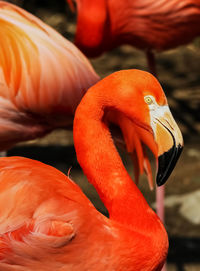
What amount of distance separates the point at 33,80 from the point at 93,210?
871 mm

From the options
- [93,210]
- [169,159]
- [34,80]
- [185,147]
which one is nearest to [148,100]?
[169,159]

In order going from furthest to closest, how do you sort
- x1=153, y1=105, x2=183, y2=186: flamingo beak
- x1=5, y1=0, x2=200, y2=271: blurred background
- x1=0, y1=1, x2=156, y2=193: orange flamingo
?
x1=5, y1=0, x2=200, y2=271: blurred background < x1=0, y1=1, x2=156, y2=193: orange flamingo < x1=153, y1=105, x2=183, y2=186: flamingo beak

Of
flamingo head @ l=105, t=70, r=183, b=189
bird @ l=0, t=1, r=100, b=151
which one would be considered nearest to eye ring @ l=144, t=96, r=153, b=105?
flamingo head @ l=105, t=70, r=183, b=189

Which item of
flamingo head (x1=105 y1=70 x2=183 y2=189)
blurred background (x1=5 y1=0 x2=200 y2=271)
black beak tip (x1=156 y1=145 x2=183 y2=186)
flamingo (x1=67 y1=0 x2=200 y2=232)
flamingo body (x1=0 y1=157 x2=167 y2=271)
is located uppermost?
flamingo head (x1=105 y1=70 x2=183 y2=189)

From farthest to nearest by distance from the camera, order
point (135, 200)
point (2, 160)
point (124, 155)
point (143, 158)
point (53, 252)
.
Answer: point (124, 155), point (143, 158), point (2, 160), point (135, 200), point (53, 252)

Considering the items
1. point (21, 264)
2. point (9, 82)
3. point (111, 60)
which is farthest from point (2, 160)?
point (111, 60)

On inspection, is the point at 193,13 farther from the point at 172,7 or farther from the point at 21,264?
the point at 21,264

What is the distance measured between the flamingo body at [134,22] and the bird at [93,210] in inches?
55.0

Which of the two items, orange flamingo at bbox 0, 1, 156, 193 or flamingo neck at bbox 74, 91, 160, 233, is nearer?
flamingo neck at bbox 74, 91, 160, 233

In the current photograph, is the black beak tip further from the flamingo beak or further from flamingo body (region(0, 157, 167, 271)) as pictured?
flamingo body (region(0, 157, 167, 271))

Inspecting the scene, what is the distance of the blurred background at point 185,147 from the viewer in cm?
300

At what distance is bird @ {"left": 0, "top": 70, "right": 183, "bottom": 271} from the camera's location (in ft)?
5.24

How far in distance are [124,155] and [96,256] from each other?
2.28 metres

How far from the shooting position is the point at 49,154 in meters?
3.93
